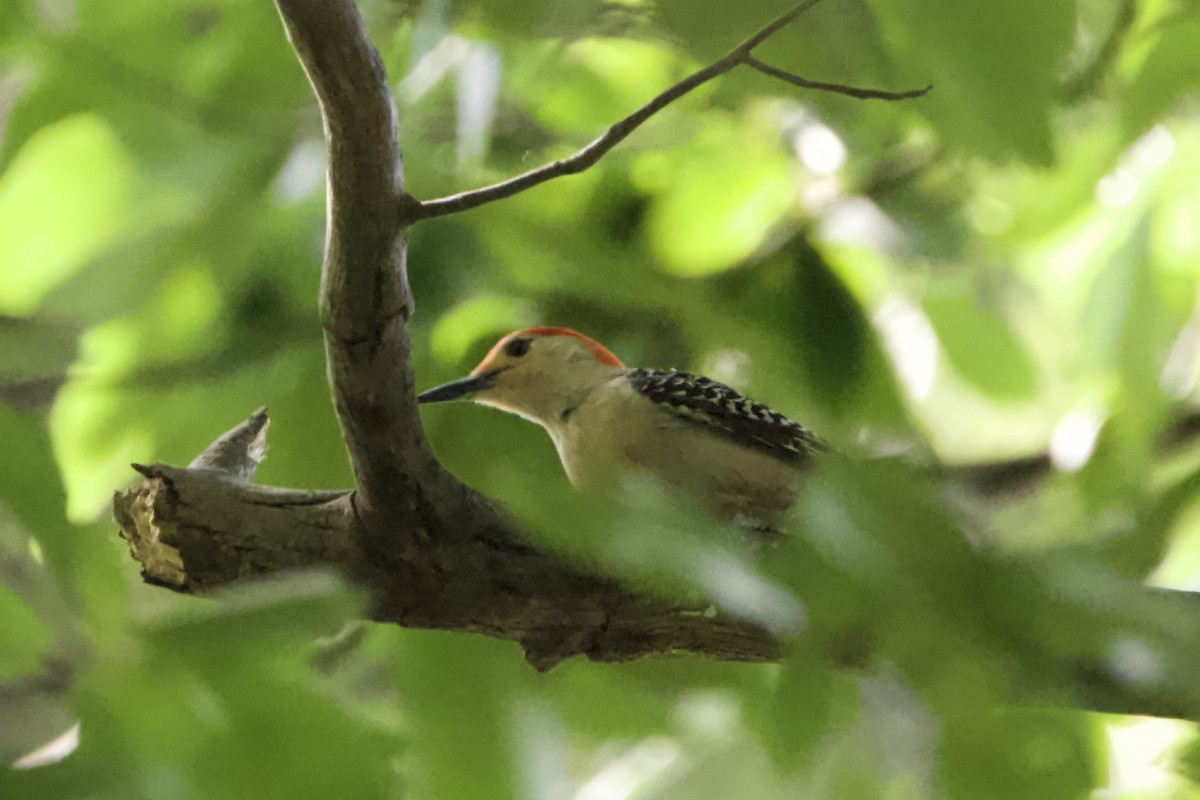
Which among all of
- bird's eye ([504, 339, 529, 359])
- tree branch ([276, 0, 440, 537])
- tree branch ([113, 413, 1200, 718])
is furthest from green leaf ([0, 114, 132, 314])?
bird's eye ([504, 339, 529, 359])

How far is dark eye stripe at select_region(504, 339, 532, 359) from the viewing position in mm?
1691

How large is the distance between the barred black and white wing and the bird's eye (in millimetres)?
222

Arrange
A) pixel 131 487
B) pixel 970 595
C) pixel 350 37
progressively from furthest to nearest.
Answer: pixel 131 487, pixel 350 37, pixel 970 595

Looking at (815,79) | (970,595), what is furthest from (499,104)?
(970,595)

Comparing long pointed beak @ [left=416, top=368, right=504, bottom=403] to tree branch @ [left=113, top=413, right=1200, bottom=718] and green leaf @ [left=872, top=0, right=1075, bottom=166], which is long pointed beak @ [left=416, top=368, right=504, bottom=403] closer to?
tree branch @ [left=113, top=413, right=1200, bottom=718]

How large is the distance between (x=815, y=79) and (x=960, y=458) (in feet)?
1.80

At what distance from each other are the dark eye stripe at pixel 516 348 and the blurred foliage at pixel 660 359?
0.35ft

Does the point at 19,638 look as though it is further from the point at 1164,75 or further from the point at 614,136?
the point at 1164,75

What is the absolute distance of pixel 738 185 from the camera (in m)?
1.50

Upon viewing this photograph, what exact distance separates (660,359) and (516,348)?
0.22 meters

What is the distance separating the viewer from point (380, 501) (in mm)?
1184

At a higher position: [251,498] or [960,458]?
[960,458]

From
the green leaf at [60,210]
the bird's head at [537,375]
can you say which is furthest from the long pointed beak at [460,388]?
the green leaf at [60,210]

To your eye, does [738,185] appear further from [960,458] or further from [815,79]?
[960,458]
